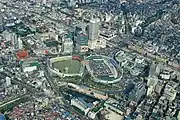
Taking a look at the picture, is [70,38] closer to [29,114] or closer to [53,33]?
[53,33]

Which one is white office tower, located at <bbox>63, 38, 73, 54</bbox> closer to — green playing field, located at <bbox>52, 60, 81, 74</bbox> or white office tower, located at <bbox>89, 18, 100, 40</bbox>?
green playing field, located at <bbox>52, 60, 81, 74</bbox>

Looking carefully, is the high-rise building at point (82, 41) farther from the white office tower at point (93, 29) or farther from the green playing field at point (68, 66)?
the green playing field at point (68, 66)

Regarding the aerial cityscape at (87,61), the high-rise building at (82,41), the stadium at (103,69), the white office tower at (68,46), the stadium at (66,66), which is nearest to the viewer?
the aerial cityscape at (87,61)

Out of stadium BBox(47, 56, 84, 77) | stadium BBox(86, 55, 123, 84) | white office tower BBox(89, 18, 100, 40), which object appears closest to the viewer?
stadium BBox(86, 55, 123, 84)

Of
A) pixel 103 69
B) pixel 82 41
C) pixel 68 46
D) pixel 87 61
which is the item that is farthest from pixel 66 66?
pixel 82 41

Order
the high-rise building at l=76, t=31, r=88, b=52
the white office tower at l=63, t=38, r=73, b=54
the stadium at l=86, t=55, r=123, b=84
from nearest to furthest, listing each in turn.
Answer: the stadium at l=86, t=55, r=123, b=84 < the white office tower at l=63, t=38, r=73, b=54 < the high-rise building at l=76, t=31, r=88, b=52

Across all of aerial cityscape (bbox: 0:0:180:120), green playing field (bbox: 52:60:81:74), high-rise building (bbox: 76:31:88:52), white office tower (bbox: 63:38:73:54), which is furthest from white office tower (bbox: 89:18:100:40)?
green playing field (bbox: 52:60:81:74)

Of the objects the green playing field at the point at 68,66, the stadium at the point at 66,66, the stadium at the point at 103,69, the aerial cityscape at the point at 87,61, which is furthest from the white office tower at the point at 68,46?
the stadium at the point at 103,69

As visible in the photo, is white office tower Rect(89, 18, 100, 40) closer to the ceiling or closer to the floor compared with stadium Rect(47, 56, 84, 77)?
closer to the ceiling
